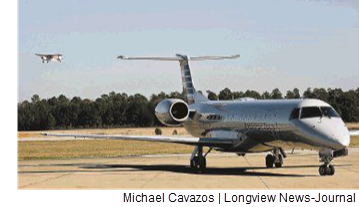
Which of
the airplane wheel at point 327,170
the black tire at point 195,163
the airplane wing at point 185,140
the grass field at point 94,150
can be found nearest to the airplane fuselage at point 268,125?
the airplane wing at point 185,140

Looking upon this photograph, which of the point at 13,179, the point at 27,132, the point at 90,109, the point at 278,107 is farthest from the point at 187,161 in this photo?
the point at 90,109

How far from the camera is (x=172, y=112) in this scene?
35.0 m

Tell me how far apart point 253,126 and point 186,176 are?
4388mm

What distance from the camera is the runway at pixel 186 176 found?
23.1m

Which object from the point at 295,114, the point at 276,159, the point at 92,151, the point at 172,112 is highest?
the point at 172,112

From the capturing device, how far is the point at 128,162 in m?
37.7

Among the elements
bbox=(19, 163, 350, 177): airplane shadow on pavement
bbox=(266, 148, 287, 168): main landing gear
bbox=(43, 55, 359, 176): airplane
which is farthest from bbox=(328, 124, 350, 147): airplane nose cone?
bbox=(266, 148, 287, 168): main landing gear

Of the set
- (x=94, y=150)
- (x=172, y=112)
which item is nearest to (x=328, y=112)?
(x=172, y=112)

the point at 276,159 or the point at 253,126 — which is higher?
the point at 253,126

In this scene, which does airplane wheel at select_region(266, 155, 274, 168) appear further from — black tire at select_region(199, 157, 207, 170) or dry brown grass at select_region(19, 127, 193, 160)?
dry brown grass at select_region(19, 127, 193, 160)

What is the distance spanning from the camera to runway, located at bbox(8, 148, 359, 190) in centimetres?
2314

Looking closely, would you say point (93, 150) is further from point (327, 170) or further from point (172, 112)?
point (327, 170)

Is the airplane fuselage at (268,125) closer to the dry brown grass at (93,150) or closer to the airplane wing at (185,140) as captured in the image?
the airplane wing at (185,140)
